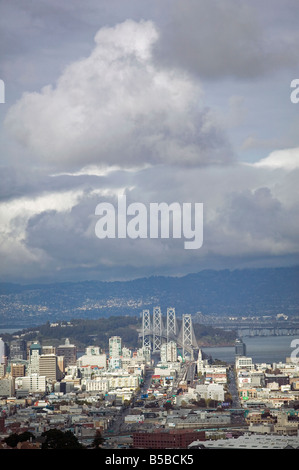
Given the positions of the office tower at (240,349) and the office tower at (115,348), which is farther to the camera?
the office tower at (240,349)

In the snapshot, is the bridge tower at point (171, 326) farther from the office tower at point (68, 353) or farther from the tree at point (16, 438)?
the tree at point (16, 438)

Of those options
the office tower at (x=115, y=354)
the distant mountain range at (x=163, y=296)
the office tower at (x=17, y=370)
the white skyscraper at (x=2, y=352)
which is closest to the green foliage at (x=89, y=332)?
the distant mountain range at (x=163, y=296)

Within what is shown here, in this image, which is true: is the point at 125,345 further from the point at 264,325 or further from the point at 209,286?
the point at 209,286

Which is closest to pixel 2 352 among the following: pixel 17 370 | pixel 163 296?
pixel 17 370

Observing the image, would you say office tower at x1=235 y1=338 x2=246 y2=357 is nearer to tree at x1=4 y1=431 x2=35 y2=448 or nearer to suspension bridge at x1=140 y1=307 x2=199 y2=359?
suspension bridge at x1=140 y1=307 x2=199 y2=359

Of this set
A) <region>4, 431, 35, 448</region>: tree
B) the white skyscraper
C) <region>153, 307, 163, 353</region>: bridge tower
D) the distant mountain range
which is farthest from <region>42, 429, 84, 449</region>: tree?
the distant mountain range
